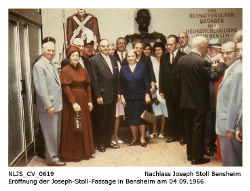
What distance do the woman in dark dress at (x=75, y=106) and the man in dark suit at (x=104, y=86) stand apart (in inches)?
8.7

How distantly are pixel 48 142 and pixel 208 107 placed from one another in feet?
5.38

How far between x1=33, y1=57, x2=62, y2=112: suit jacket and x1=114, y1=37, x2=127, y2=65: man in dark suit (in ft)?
3.44

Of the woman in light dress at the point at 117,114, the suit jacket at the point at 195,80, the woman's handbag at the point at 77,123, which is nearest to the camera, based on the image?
the suit jacket at the point at 195,80

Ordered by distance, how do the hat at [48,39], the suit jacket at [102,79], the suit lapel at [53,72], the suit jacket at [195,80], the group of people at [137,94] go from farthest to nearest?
1. the suit jacket at [102,79]
2. the hat at [48,39]
3. the suit lapel at [53,72]
4. the suit jacket at [195,80]
5. the group of people at [137,94]

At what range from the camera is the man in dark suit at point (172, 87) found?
410cm

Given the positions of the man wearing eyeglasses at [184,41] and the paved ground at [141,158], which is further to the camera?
the man wearing eyeglasses at [184,41]

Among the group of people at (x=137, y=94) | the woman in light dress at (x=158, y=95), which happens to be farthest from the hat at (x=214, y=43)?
the woman in light dress at (x=158, y=95)

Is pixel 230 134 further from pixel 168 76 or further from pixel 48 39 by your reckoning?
pixel 48 39

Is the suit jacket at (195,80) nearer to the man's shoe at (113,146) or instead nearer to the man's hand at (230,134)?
the man's hand at (230,134)

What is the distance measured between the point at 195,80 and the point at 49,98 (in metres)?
1.44

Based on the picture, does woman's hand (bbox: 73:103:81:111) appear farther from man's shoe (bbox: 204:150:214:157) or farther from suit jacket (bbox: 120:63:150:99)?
man's shoe (bbox: 204:150:214:157)
